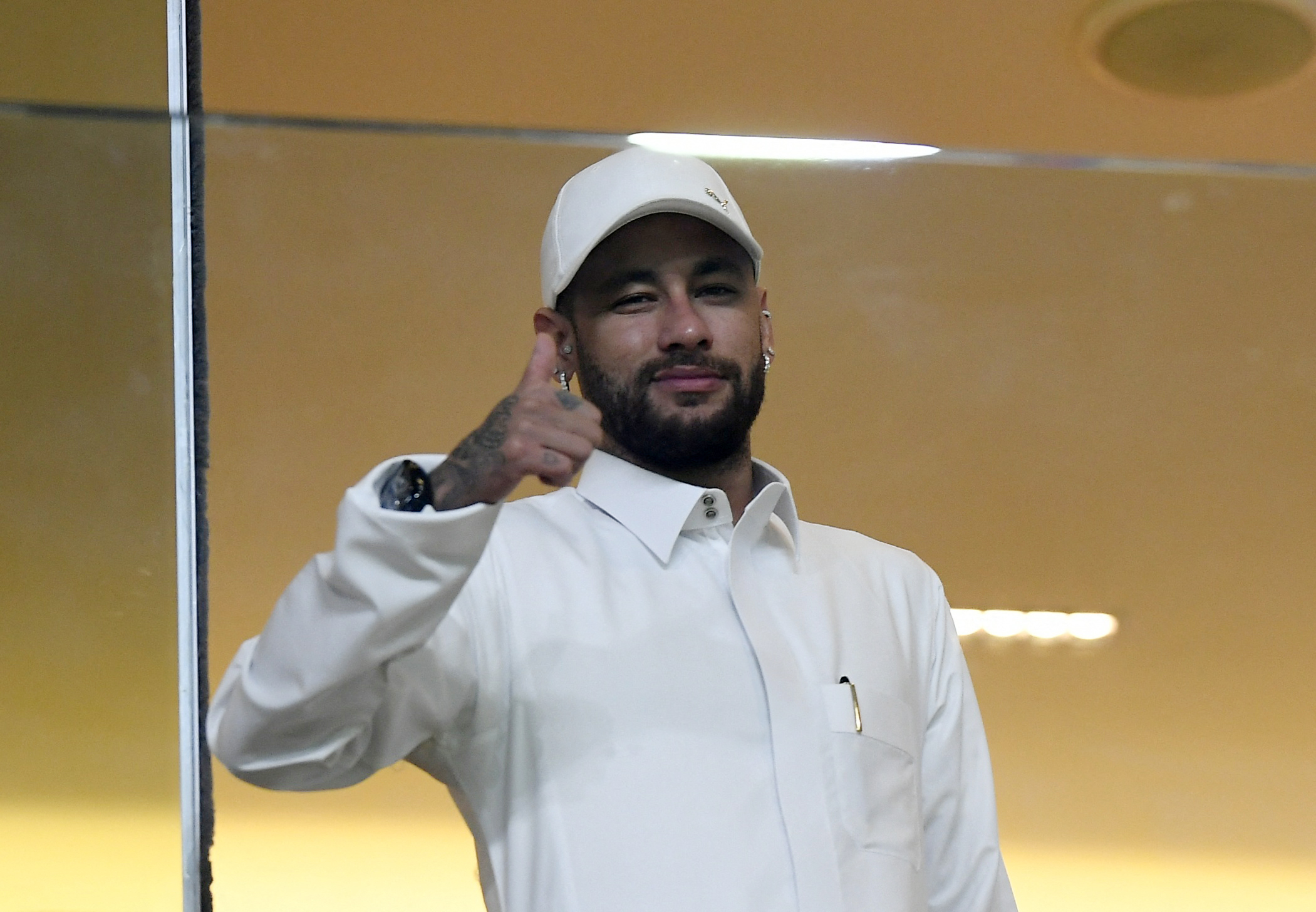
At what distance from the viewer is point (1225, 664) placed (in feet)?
5.74

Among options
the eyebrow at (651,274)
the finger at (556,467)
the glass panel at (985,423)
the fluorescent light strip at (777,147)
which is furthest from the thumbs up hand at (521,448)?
the fluorescent light strip at (777,147)

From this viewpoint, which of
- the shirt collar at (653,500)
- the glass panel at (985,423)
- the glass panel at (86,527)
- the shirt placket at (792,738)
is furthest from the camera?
the glass panel at (985,423)

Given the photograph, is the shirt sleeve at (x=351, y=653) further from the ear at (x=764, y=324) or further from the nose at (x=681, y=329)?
the ear at (x=764, y=324)

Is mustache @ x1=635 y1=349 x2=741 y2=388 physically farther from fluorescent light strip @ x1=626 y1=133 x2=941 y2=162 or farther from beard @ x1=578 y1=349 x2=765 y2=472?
fluorescent light strip @ x1=626 y1=133 x2=941 y2=162

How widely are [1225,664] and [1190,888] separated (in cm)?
27

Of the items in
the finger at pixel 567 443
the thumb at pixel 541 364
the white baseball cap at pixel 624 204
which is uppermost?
the white baseball cap at pixel 624 204

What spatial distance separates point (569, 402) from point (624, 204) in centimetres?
43

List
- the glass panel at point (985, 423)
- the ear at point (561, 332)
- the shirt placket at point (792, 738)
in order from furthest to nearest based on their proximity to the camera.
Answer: the glass panel at point (985, 423) → the ear at point (561, 332) → the shirt placket at point (792, 738)

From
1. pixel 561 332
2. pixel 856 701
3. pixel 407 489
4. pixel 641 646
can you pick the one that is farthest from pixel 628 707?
pixel 561 332

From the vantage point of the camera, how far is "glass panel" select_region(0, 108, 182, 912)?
4.90 ft

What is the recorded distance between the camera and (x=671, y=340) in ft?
4.08

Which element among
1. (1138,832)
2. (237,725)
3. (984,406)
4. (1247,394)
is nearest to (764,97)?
(984,406)

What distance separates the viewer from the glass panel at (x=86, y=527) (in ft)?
4.90

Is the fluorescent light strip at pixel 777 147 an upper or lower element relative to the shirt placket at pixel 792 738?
upper
